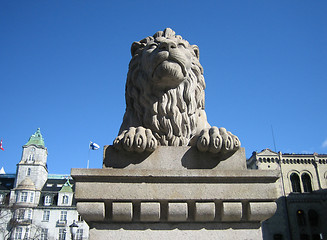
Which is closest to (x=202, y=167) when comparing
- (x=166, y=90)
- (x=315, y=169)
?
(x=166, y=90)

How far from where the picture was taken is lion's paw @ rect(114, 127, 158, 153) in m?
3.70

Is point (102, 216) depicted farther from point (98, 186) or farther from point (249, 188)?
point (249, 188)

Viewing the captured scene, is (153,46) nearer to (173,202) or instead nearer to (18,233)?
(173,202)

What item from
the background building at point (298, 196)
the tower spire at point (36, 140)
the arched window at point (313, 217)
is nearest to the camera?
the background building at point (298, 196)

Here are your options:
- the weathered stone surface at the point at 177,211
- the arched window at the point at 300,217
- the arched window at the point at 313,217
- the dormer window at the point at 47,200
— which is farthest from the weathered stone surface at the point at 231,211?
the dormer window at the point at 47,200

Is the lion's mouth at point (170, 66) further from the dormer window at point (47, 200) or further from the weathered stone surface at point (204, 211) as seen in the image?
the dormer window at point (47, 200)

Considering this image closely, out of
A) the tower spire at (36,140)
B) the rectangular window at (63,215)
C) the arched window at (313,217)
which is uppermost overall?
the tower spire at (36,140)

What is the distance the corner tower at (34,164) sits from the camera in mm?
49938

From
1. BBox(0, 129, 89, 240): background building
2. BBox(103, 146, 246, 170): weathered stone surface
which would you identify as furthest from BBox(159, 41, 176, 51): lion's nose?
BBox(0, 129, 89, 240): background building

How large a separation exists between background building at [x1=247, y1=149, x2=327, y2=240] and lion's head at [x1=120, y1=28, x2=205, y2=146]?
141 ft

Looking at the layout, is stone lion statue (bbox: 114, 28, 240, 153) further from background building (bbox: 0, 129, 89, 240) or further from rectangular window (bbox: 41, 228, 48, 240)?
rectangular window (bbox: 41, 228, 48, 240)

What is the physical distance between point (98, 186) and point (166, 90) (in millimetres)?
1659

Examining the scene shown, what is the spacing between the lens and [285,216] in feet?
142

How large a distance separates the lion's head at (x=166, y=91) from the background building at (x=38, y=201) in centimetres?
4109
